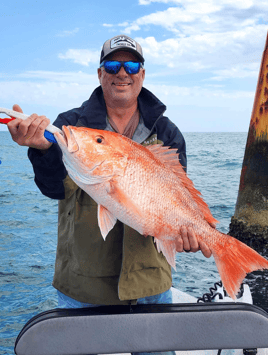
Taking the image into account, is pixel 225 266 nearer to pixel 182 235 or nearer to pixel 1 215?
pixel 182 235

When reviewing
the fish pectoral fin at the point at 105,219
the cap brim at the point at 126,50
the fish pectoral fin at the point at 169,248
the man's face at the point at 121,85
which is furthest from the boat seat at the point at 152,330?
the cap brim at the point at 126,50

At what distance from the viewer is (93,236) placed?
2.48 meters

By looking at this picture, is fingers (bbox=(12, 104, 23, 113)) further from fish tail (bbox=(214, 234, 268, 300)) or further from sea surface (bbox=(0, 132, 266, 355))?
sea surface (bbox=(0, 132, 266, 355))

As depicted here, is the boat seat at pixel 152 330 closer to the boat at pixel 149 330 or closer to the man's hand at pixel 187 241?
the boat at pixel 149 330

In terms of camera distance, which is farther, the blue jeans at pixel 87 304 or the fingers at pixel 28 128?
the blue jeans at pixel 87 304

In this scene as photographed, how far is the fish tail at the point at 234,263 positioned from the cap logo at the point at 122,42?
4.77 ft

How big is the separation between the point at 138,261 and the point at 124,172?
69 cm

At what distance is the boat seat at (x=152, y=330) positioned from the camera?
6.40 ft

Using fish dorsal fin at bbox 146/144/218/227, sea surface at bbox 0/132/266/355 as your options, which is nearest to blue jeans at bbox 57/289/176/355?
fish dorsal fin at bbox 146/144/218/227

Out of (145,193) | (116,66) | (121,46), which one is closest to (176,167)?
(145,193)

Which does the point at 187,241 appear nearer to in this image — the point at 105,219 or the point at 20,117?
the point at 105,219

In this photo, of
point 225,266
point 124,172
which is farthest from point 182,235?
point 124,172

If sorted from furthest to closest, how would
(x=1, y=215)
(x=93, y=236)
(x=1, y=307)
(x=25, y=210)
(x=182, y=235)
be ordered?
1. (x=25, y=210)
2. (x=1, y=215)
3. (x=1, y=307)
4. (x=93, y=236)
5. (x=182, y=235)

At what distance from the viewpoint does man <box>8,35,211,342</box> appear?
241 centimetres
